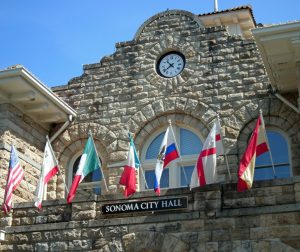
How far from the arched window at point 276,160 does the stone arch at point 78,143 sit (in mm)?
4142

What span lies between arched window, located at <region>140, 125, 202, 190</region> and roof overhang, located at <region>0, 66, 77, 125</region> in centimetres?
254

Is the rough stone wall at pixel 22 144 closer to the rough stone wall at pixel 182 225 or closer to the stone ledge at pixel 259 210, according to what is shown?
the rough stone wall at pixel 182 225

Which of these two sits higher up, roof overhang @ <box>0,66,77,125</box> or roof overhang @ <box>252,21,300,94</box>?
roof overhang @ <box>0,66,77,125</box>

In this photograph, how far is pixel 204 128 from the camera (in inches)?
660

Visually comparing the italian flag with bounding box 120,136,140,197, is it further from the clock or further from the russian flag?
the clock

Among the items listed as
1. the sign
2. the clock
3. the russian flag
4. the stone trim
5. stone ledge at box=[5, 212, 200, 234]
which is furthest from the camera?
the clock

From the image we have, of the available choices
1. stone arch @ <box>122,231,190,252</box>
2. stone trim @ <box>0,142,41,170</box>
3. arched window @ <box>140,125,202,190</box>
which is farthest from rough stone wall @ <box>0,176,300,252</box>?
arched window @ <box>140,125,202,190</box>

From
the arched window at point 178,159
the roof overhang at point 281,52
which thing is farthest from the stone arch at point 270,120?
the arched window at point 178,159

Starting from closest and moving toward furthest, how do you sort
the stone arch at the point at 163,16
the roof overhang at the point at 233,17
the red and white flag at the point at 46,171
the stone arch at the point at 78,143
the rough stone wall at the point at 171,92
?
the red and white flag at the point at 46,171, the rough stone wall at the point at 171,92, the stone arch at the point at 78,143, the stone arch at the point at 163,16, the roof overhang at the point at 233,17

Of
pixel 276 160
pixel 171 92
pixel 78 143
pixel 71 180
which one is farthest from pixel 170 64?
pixel 71 180

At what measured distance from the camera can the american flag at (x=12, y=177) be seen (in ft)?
48.3

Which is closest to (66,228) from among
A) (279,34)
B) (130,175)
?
(130,175)

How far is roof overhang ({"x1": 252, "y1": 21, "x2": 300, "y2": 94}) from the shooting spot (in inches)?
547

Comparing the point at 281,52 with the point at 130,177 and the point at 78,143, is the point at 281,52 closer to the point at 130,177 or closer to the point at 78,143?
the point at 130,177
